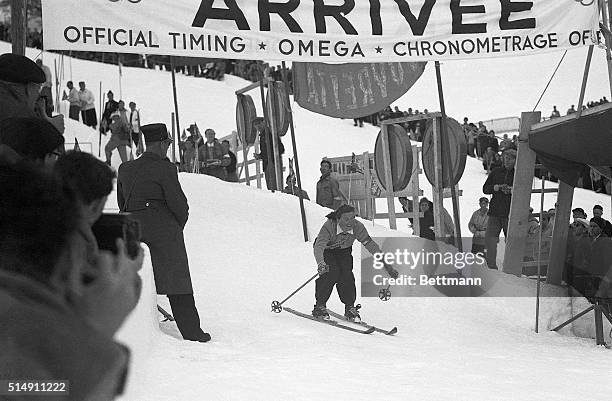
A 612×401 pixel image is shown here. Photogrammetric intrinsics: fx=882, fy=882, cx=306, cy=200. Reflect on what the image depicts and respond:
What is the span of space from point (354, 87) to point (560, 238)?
223 centimetres

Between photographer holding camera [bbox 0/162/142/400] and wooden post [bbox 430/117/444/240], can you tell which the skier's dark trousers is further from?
photographer holding camera [bbox 0/162/142/400]

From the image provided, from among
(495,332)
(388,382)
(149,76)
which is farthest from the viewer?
(149,76)

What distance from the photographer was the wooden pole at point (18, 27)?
15.3 feet

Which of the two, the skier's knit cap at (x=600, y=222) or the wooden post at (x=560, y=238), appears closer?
the wooden post at (x=560, y=238)

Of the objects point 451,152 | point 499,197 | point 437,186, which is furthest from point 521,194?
point 437,186

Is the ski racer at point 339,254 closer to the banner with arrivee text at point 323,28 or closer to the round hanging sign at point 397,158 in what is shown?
the banner with arrivee text at point 323,28

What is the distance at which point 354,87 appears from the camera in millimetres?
A: 6977

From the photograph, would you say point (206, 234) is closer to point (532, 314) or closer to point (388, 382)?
point (532, 314)

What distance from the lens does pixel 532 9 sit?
6059 mm

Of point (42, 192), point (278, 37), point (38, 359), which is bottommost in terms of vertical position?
point (38, 359)

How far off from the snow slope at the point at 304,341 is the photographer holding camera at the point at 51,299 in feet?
1.83

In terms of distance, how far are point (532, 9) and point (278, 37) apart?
5.84ft

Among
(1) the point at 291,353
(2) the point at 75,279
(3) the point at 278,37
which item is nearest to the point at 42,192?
(2) the point at 75,279

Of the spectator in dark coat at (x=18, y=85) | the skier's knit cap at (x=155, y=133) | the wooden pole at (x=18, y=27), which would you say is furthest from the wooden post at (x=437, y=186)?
the spectator in dark coat at (x=18, y=85)
